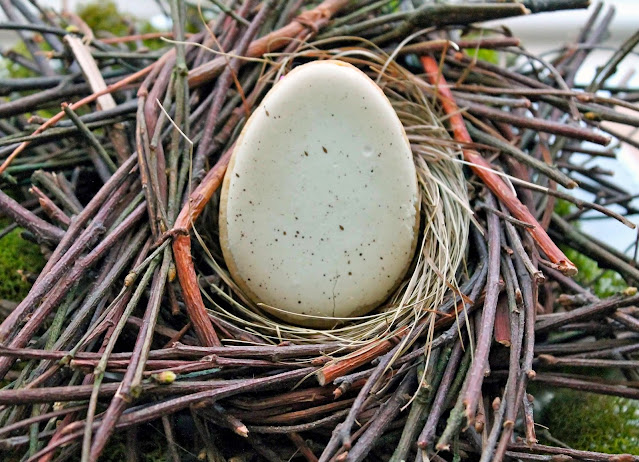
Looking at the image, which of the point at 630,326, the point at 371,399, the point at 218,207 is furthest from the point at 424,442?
the point at 218,207

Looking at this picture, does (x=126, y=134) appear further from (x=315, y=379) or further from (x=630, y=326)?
(x=630, y=326)

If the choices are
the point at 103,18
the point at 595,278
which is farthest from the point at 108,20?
the point at 595,278

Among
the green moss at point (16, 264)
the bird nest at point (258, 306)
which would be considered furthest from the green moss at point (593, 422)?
the green moss at point (16, 264)

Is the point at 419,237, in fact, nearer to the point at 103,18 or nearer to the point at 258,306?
the point at 258,306

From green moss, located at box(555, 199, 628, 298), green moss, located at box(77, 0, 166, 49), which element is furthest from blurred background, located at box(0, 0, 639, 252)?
green moss, located at box(555, 199, 628, 298)

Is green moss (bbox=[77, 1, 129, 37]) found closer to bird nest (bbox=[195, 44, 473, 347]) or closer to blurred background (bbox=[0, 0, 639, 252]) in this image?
blurred background (bbox=[0, 0, 639, 252])
